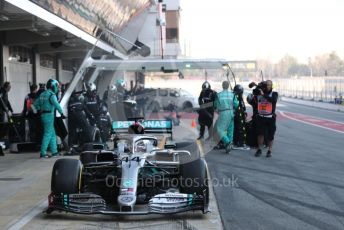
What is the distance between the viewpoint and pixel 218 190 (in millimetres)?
8500

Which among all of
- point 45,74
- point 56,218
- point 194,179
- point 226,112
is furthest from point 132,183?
point 45,74

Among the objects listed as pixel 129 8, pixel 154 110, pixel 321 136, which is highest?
pixel 129 8

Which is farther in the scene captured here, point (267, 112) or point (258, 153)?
point (258, 153)

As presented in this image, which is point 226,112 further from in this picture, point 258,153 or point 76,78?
point 76,78

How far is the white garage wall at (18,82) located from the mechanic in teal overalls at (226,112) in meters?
7.96

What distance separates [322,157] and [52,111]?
641 centimetres

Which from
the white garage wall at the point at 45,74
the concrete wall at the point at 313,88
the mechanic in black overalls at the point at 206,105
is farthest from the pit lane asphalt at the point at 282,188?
the concrete wall at the point at 313,88

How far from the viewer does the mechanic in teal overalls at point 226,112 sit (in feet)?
43.5

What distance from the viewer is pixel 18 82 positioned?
18875 millimetres

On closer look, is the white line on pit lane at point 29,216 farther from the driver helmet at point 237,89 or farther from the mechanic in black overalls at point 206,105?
the mechanic in black overalls at point 206,105

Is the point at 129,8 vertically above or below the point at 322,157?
above

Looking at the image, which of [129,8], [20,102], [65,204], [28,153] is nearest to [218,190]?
[65,204]

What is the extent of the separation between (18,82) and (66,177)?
12873 mm

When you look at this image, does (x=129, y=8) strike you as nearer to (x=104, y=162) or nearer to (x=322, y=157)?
(x=322, y=157)
